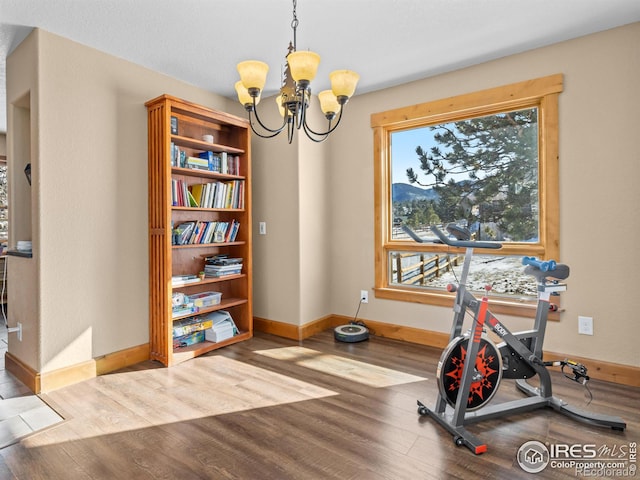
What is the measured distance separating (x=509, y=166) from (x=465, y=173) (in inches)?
14.4

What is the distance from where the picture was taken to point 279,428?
6.83 feet

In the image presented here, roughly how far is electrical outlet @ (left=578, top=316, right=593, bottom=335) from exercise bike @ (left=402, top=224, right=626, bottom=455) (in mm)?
770

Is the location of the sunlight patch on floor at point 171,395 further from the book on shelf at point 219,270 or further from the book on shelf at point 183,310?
the book on shelf at point 219,270

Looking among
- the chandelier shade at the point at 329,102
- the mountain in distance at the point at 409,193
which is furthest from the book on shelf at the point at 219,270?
the chandelier shade at the point at 329,102

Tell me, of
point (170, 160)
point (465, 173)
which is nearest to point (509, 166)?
point (465, 173)

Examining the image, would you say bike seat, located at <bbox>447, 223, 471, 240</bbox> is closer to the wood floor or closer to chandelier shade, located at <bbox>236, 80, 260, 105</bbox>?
the wood floor

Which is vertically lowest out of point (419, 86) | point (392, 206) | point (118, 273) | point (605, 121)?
point (118, 273)

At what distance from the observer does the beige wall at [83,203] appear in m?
2.55

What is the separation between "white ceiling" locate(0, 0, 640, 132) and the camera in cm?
229

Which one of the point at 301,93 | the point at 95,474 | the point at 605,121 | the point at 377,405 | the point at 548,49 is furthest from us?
the point at 548,49

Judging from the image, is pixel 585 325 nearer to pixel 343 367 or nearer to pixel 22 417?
pixel 343 367

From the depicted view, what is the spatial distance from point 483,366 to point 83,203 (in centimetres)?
293

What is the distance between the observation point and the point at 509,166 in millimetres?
3146

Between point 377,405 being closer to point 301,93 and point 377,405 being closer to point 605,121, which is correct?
point 301,93
